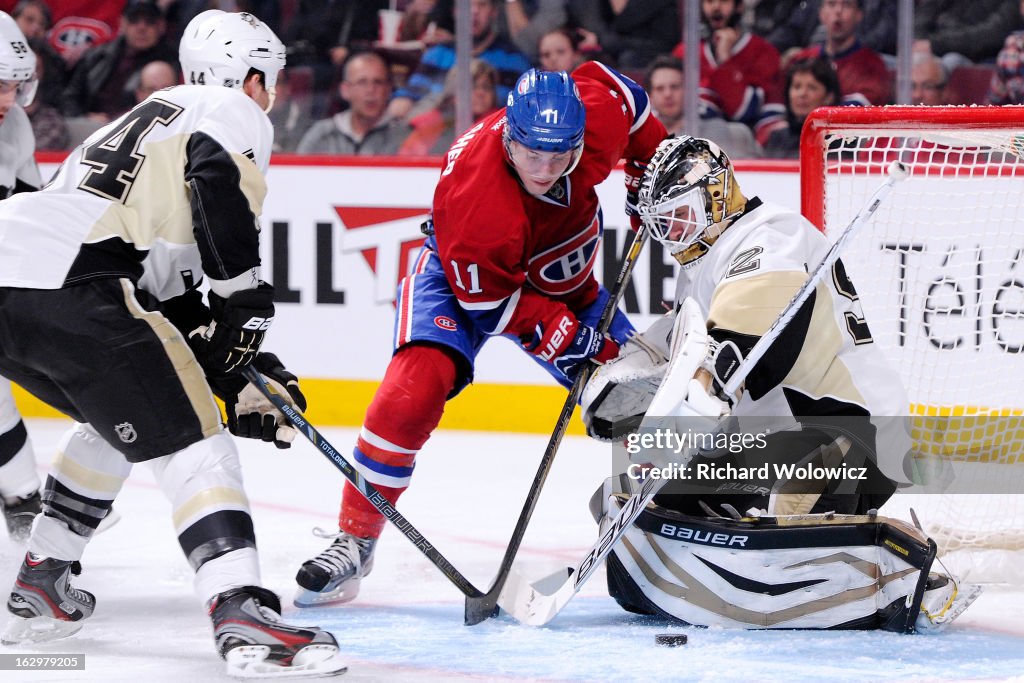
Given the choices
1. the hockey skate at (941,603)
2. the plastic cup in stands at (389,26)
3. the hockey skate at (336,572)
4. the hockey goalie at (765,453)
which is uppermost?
the plastic cup in stands at (389,26)

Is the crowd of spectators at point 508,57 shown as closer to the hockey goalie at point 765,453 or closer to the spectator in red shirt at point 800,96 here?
the spectator in red shirt at point 800,96

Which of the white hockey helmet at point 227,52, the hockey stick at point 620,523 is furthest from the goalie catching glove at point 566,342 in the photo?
the white hockey helmet at point 227,52

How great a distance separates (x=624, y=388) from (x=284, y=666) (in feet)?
2.99

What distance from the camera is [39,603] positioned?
100 inches

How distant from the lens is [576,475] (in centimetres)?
420

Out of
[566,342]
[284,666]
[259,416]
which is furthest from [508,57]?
[284,666]

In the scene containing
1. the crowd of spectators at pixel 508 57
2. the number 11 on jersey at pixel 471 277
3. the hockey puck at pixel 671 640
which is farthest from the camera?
the crowd of spectators at pixel 508 57

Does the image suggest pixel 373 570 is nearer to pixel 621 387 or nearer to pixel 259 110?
pixel 621 387

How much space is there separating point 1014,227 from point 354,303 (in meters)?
2.38

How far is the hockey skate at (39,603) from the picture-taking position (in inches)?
99.7

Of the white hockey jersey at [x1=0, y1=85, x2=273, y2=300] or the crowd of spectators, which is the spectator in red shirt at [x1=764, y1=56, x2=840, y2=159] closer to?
the crowd of spectators

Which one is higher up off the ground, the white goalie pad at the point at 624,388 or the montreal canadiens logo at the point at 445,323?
the montreal canadiens logo at the point at 445,323

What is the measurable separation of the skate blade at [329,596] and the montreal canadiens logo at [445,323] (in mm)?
557

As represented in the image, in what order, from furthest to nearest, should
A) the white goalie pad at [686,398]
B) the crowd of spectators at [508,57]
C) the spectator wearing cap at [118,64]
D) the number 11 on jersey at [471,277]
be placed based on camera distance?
the spectator wearing cap at [118,64] < the crowd of spectators at [508,57] < the number 11 on jersey at [471,277] < the white goalie pad at [686,398]
